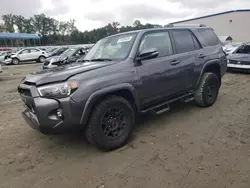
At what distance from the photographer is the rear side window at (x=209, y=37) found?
5.37m

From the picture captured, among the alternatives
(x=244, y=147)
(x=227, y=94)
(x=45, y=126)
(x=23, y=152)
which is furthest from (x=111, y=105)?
(x=227, y=94)

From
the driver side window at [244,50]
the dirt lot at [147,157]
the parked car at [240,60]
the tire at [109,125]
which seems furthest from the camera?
the driver side window at [244,50]

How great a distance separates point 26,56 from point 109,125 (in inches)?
916

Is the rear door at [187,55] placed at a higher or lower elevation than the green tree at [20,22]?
lower

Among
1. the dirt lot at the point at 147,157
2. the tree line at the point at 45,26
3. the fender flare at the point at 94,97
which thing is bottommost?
the dirt lot at the point at 147,157

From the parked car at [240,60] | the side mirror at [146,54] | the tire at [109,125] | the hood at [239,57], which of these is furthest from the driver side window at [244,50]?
the tire at [109,125]

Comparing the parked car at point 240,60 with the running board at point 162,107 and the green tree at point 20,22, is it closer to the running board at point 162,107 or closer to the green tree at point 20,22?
the running board at point 162,107

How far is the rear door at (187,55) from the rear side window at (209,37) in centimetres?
39

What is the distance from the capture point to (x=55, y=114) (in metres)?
3.13

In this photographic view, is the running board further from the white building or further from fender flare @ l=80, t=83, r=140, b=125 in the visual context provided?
the white building

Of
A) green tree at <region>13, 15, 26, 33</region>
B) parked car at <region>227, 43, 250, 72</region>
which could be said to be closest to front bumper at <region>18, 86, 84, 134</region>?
parked car at <region>227, 43, 250, 72</region>

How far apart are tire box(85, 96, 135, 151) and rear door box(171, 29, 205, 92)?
1.48 metres

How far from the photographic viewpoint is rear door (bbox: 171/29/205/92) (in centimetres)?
457

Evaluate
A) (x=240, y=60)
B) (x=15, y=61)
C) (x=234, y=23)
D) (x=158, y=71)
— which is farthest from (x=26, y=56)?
(x=234, y=23)
